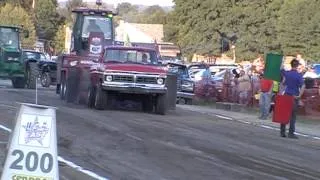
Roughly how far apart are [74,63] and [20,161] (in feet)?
66.8

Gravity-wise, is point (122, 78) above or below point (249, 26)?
below

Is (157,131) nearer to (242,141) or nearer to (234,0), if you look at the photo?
(242,141)

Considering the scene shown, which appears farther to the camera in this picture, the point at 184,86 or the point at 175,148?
the point at 184,86

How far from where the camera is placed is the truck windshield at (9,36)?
121 feet

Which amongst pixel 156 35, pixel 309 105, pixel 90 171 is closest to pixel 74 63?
pixel 309 105

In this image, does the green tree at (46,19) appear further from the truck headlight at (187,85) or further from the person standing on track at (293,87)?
the person standing on track at (293,87)

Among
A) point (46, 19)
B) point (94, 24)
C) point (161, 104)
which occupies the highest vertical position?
point (46, 19)

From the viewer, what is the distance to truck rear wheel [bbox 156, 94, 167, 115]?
23.7 m

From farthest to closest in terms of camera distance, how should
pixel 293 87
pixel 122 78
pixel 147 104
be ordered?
1. pixel 147 104
2. pixel 122 78
3. pixel 293 87

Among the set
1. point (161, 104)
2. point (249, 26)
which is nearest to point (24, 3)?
point (249, 26)

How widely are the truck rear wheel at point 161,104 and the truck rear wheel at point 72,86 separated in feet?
14.5

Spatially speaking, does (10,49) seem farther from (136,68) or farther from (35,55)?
(136,68)

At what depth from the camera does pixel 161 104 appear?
23750 mm

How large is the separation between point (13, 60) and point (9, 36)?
1216mm
